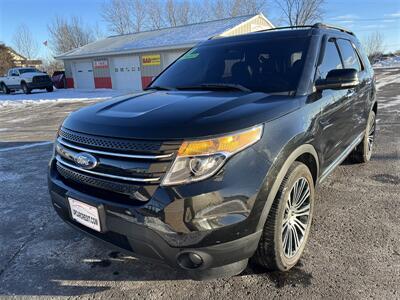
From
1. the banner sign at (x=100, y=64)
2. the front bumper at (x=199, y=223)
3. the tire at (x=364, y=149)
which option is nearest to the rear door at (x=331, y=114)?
the front bumper at (x=199, y=223)

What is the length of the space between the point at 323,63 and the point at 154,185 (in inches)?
81.9

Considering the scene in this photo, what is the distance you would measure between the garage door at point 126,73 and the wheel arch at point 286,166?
2276 cm

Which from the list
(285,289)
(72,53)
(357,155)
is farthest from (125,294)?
(72,53)

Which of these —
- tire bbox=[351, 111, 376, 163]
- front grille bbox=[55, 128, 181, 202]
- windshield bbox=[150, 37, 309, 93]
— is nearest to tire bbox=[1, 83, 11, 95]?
windshield bbox=[150, 37, 309, 93]

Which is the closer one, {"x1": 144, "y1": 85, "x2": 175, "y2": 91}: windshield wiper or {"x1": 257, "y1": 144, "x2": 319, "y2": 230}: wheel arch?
{"x1": 257, "y1": 144, "x2": 319, "y2": 230}: wheel arch

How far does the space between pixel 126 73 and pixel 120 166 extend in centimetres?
2433

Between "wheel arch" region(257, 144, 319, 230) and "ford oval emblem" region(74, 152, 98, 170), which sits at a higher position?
"ford oval emblem" region(74, 152, 98, 170)

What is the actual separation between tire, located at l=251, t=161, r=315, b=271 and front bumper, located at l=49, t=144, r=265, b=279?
0.21m

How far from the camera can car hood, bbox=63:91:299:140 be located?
6.75 feet

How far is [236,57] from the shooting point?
3.44m

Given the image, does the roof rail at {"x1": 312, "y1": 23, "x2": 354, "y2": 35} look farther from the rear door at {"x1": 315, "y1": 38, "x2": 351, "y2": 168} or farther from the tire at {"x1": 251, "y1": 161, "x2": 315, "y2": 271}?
the tire at {"x1": 251, "y1": 161, "x2": 315, "y2": 271}

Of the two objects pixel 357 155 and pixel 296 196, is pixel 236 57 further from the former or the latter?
pixel 357 155

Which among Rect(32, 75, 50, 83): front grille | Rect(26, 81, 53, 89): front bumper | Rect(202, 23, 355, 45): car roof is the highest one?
Rect(202, 23, 355, 45): car roof

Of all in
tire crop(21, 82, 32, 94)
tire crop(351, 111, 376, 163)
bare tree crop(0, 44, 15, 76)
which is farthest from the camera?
bare tree crop(0, 44, 15, 76)
